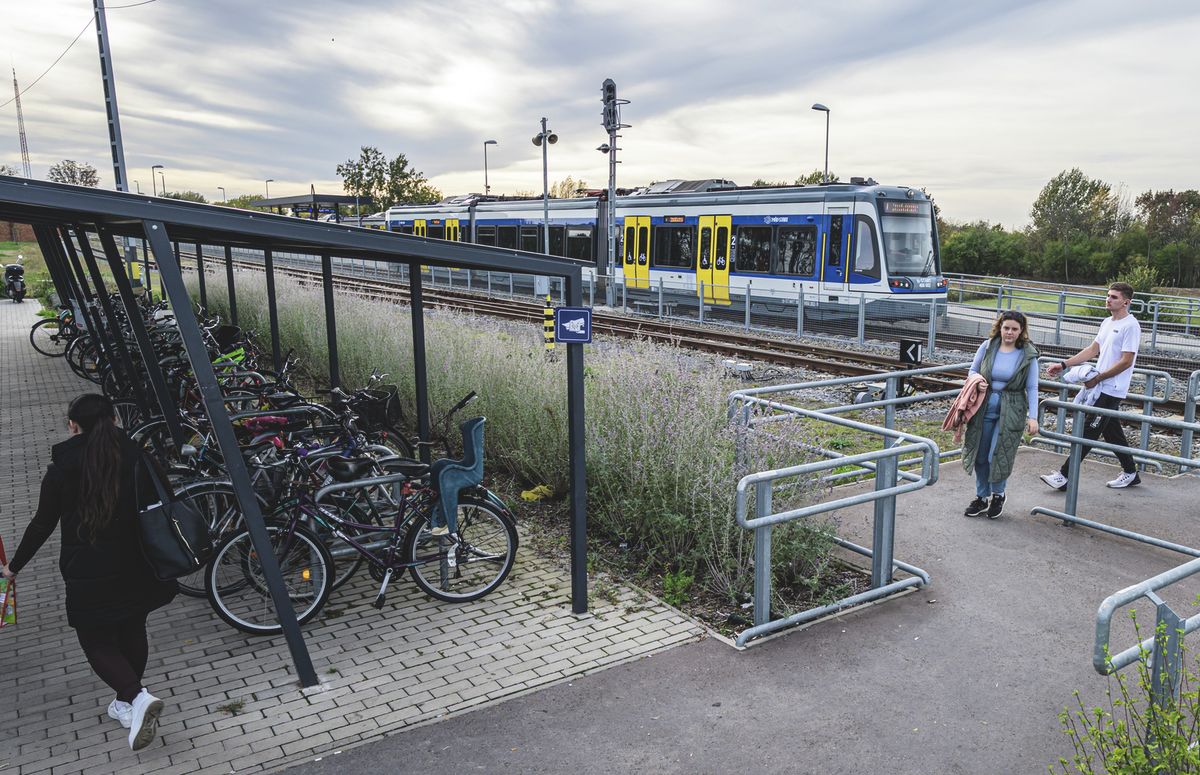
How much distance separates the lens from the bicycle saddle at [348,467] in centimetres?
570

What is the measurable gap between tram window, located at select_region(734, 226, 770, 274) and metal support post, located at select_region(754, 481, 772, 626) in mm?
16895

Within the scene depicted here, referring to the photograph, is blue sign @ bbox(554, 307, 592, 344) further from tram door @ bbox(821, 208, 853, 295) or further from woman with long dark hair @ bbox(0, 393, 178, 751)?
tram door @ bbox(821, 208, 853, 295)

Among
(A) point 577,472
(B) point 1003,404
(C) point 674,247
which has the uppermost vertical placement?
(C) point 674,247

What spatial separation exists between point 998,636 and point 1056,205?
178ft

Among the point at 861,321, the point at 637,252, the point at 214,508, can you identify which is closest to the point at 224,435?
the point at 214,508

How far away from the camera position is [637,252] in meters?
25.3

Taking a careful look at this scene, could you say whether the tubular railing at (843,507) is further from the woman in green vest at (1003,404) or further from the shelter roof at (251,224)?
the shelter roof at (251,224)

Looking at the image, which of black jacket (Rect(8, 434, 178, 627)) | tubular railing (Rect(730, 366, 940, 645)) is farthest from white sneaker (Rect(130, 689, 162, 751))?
tubular railing (Rect(730, 366, 940, 645))

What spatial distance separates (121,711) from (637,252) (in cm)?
2217

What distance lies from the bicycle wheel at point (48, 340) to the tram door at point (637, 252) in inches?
557

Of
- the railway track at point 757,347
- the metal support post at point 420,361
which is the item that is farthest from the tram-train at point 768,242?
the metal support post at point 420,361

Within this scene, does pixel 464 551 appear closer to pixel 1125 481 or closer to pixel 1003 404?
pixel 1003 404

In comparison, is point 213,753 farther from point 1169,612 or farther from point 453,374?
Result: point 453,374

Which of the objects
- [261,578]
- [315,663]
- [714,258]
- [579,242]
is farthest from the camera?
Answer: [579,242]
